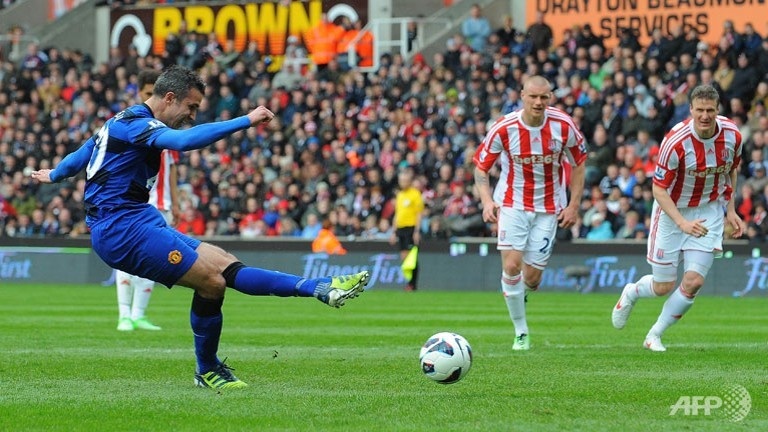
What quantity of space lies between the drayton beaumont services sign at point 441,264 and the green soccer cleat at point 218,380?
16509mm

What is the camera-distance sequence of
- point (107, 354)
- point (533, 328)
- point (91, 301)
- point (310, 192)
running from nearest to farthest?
point (107, 354) < point (533, 328) < point (91, 301) < point (310, 192)

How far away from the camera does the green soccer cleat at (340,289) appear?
8492mm

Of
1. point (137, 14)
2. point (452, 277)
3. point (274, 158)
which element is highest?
point (137, 14)

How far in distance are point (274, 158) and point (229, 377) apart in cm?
2337

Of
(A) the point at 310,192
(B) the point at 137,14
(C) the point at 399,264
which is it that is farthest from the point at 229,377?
(B) the point at 137,14

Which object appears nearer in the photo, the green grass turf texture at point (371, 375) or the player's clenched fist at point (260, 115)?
the green grass turf texture at point (371, 375)

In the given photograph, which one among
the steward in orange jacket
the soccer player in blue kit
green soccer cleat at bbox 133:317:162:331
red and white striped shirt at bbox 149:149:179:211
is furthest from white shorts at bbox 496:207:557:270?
the steward in orange jacket

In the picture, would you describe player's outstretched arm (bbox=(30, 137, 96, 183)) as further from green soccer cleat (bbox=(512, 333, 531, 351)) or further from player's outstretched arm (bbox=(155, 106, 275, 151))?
green soccer cleat (bbox=(512, 333, 531, 351))

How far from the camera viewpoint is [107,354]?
12.0m

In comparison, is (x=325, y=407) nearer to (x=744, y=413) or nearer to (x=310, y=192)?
(x=744, y=413)

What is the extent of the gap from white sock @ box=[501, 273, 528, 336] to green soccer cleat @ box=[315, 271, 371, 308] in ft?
14.5

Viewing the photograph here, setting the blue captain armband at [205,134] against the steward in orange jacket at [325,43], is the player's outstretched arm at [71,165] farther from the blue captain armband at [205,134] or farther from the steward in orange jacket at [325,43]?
the steward in orange jacket at [325,43]

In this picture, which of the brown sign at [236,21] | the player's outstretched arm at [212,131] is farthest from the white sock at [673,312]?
the brown sign at [236,21]

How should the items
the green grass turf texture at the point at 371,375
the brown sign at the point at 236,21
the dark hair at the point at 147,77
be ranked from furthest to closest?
the brown sign at the point at 236,21
the dark hair at the point at 147,77
the green grass turf texture at the point at 371,375
